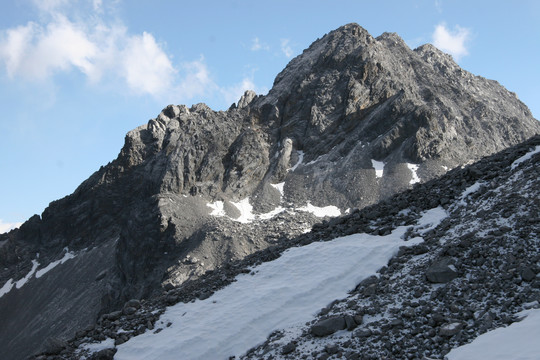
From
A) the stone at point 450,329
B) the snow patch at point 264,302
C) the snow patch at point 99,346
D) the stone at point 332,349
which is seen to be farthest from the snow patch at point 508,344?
the snow patch at point 99,346

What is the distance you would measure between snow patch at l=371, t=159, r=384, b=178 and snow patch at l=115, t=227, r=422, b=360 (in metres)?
49.9

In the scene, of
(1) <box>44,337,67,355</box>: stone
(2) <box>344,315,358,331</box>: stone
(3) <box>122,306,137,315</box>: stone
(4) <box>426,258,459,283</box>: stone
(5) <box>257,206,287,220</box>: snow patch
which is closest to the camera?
(2) <box>344,315,358,331</box>: stone

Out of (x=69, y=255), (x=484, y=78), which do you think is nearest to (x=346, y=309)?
(x=69, y=255)

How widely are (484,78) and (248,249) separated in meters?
98.4

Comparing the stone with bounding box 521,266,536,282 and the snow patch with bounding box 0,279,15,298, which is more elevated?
the snow patch with bounding box 0,279,15,298

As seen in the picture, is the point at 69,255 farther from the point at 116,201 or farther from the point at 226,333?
the point at 226,333

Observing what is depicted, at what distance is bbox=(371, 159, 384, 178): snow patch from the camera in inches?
→ 2736

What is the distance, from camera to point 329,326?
44.5 feet

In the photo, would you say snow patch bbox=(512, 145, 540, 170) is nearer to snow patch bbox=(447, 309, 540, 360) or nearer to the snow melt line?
the snow melt line

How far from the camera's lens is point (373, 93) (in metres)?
80.9

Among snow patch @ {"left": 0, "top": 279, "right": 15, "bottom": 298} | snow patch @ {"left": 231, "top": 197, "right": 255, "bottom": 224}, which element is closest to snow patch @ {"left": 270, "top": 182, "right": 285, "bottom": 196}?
snow patch @ {"left": 231, "top": 197, "right": 255, "bottom": 224}

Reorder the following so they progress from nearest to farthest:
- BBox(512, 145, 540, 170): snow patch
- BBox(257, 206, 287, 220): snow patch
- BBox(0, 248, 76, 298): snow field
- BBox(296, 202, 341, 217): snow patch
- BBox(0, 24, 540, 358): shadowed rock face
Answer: BBox(512, 145, 540, 170): snow patch < BBox(0, 24, 540, 358): shadowed rock face < BBox(257, 206, 287, 220): snow patch < BBox(296, 202, 341, 217): snow patch < BBox(0, 248, 76, 298): snow field

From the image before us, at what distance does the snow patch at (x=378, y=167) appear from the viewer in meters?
69.5

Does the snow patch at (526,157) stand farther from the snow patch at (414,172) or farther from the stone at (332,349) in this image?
the snow patch at (414,172)
